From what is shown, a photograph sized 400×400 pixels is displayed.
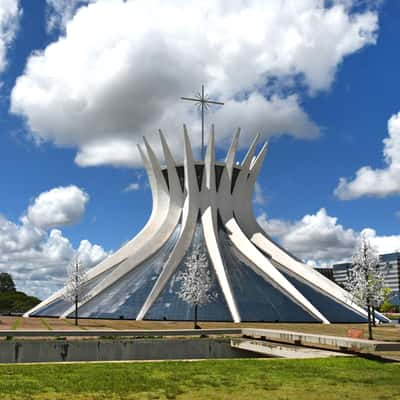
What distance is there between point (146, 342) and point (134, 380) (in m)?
9.70

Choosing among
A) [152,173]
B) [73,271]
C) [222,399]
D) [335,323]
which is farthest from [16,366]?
[152,173]

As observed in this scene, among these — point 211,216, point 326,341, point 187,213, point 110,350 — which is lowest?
point 110,350

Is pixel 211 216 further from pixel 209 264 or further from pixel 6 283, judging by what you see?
pixel 6 283

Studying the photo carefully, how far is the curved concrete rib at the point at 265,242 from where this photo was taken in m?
46.4

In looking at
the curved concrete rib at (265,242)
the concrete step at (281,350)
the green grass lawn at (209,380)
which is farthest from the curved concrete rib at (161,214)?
the green grass lawn at (209,380)

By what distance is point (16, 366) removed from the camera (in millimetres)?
15023

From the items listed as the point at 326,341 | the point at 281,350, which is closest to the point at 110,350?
the point at 281,350

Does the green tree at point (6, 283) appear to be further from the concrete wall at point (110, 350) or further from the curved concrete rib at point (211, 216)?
the concrete wall at point (110, 350)

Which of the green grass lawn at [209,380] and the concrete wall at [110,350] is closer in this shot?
the green grass lawn at [209,380]

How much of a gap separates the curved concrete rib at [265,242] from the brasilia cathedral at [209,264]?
9 cm

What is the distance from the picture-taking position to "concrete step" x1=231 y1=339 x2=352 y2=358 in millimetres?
18708

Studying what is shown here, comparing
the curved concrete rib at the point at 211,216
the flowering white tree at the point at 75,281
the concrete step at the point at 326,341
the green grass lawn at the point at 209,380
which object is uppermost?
the curved concrete rib at the point at 211,216

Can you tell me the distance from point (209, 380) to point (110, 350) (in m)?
9.82

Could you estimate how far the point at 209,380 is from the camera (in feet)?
43.4
